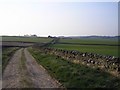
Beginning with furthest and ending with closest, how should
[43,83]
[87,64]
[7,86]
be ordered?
[87,64], [43,83], [7,86]

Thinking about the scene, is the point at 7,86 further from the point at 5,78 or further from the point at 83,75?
the point at 83,75

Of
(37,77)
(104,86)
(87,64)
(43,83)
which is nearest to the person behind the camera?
(104,86)

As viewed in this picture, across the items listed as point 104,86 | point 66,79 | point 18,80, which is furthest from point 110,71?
point 18,80

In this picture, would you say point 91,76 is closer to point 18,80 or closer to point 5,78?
point 18,80

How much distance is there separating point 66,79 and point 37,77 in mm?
3359

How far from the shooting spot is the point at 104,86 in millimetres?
20469

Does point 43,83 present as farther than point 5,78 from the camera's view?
No

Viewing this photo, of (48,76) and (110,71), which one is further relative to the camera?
(48,76)

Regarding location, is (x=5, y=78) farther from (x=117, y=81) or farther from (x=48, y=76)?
(x=117, y=81)

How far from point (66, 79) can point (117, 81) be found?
5348 mm

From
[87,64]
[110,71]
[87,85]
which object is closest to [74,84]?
[87,85]

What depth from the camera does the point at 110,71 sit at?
26109 millimetres

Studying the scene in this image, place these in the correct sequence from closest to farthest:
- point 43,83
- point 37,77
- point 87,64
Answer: point 43,83, point 37,77, point 87,64

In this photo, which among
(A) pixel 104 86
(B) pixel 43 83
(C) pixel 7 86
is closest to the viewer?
(A) pixel 104 86
